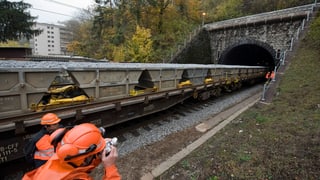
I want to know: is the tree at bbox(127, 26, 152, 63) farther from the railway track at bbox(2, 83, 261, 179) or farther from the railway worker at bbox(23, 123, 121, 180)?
the railway worker at bbox(23, 123, 121, 180)

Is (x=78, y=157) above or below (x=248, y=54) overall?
below

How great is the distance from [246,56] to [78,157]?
28163 millimetres

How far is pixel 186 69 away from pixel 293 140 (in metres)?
4.66

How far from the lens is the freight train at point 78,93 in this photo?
324 centimetres

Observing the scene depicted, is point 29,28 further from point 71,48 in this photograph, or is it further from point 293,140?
point 293,140

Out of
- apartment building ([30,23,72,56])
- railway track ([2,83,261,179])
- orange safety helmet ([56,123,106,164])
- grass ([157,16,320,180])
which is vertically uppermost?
apartment building ([30,23,72,56])

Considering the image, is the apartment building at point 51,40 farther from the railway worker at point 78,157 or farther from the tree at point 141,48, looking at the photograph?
the railway worker at point 78,157

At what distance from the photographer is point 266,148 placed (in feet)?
11.9

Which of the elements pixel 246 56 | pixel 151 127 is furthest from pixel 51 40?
pixel 151 127

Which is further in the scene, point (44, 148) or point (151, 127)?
point (151, 127)

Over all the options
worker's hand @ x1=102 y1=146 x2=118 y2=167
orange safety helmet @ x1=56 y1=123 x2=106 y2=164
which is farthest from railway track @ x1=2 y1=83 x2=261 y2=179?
orange safety helmet @ x1=56 y1=123 x2=106 y2=164

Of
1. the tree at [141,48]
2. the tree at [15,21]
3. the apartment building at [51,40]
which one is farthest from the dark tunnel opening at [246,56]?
the apartment building at [51,40]

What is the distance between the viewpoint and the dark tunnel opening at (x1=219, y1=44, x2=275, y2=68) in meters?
21.8

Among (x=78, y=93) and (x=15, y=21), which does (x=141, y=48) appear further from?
(x=78, y=93)
